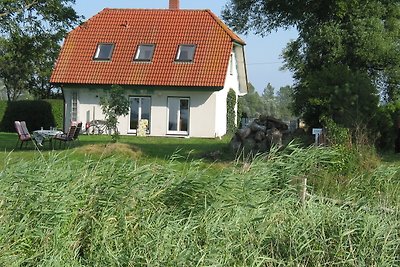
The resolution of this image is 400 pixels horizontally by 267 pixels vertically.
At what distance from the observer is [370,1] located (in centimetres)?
2864

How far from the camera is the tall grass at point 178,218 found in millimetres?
7762

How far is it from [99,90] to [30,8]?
15053mm

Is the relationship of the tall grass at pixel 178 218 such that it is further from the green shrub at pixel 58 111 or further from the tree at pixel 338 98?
the green shrub at pixel 58 111

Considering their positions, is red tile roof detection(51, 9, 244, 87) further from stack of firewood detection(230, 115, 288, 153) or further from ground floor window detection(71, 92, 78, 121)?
stack of firewood detection(230, 115, 288, 153)

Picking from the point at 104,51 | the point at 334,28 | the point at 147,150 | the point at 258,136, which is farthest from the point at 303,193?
the point at 104,51

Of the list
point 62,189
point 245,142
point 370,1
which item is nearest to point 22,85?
point 370,1

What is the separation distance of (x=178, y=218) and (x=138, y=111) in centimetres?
2662

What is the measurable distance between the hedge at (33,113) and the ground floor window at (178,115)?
6834 millimetres

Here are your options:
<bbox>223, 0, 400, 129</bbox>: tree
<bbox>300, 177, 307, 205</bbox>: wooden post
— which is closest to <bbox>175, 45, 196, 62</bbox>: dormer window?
<bbox>223, 0, 400, 129</bbox>: tree

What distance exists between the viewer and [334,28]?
28172 mm

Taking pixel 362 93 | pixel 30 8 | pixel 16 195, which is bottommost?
Result: pixel 16 195

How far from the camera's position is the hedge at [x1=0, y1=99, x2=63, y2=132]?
38.0 meters

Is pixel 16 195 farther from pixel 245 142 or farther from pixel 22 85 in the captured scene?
pixel 22 85

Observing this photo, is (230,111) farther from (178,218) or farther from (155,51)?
(178,218)
